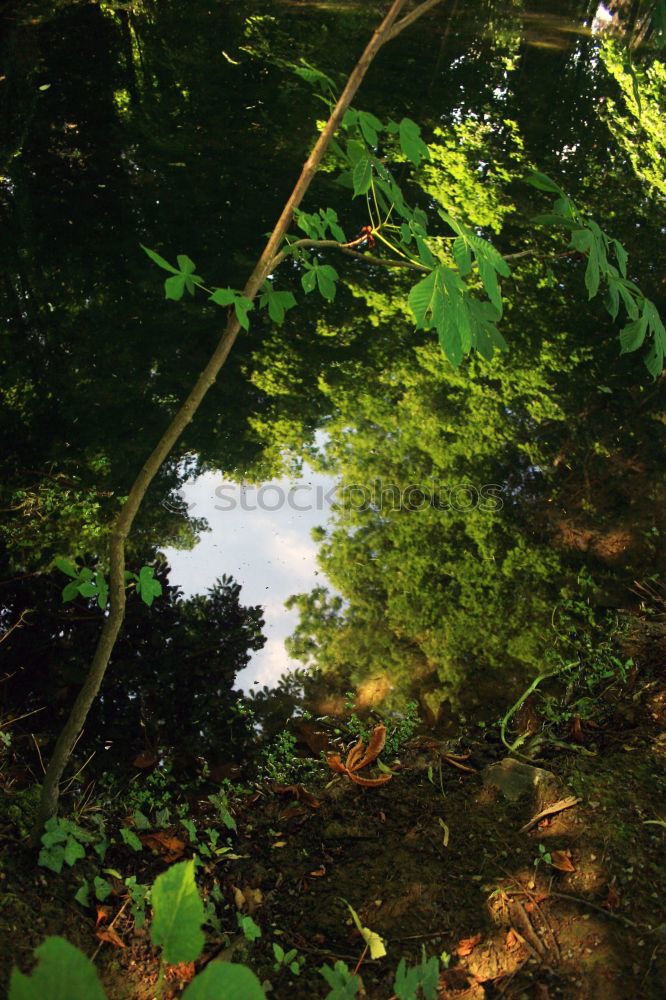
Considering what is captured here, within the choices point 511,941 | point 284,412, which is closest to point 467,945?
point 511,941

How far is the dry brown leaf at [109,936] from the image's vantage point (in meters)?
1.62

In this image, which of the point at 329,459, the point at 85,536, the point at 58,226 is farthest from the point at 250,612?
the point at 58,226

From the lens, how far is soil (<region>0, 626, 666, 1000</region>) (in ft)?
5.25

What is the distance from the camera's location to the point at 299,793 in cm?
225

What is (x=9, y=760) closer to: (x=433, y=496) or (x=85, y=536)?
(x=85, y=536)

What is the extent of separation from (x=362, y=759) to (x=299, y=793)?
0.87 ft

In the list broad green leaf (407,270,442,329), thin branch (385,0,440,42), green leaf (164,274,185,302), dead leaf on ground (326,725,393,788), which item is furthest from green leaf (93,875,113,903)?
thin branch (385,0,440,42)

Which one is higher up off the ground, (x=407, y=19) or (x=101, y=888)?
(x=407, y=19)

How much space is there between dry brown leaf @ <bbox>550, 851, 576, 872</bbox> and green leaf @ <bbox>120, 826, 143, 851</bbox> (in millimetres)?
1088

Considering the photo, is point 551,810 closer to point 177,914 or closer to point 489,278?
point 489,278

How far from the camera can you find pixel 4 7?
28.2ft

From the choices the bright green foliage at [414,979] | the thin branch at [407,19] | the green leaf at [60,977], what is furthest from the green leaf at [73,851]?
the thin branch at [407,19]

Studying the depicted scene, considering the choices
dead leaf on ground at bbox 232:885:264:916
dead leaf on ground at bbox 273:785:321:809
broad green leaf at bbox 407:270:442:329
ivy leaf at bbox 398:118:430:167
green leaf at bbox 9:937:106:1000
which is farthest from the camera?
dead leaf on ground at bbox 273:785:321:809

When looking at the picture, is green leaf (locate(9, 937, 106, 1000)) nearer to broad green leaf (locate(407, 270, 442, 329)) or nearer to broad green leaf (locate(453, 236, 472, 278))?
broad green leaf (locate(407, 270, 442, 329))
